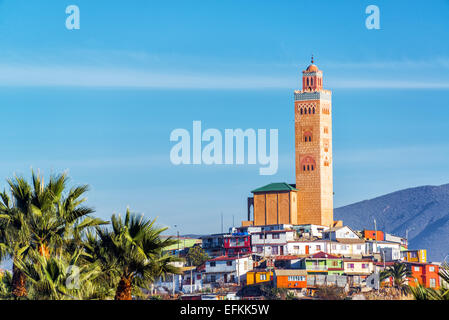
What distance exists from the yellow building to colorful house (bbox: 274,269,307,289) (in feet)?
Result: 143

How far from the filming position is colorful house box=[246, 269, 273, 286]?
107500 mm

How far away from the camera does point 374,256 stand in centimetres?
12744

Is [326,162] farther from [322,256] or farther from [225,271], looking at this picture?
[225,271]

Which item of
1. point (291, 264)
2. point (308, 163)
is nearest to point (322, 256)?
point (291, 264)

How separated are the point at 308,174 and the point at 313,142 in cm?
578

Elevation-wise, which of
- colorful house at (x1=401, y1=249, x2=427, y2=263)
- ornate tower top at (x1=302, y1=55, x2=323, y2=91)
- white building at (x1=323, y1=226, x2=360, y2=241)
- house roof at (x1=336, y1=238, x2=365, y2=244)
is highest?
ornate tower top at (x1=302, y1=55, x2=323, y2=91)

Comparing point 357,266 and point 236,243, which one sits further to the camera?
point 236,243

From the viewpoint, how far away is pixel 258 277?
355 ft

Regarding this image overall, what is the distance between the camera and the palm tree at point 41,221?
86.3ft

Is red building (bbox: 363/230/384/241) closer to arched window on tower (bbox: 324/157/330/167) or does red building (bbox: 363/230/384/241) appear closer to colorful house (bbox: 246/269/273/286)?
arched window on tower (bbox: 324/157/330/167)

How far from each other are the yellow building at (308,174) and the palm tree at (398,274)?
1433 inches

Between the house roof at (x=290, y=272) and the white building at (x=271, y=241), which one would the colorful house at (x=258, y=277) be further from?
the white building at (x=271, y=241)

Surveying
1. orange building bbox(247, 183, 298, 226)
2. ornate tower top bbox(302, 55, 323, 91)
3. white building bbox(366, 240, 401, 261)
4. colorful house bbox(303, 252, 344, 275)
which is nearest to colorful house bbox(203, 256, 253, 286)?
colorful house bbox(303, 252, 344, 275)

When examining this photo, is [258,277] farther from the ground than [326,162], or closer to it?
closer to it
